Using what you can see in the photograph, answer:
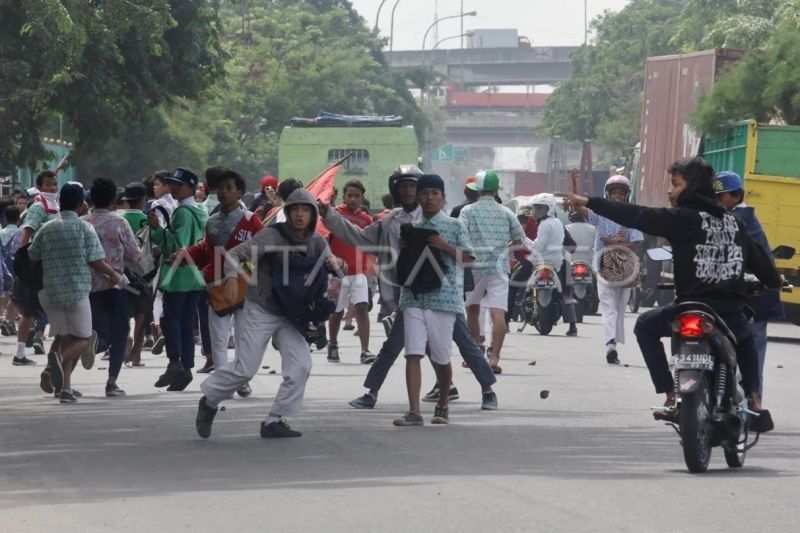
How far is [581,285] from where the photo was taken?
24.9m

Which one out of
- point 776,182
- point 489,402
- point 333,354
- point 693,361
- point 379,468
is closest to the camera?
point 693,361

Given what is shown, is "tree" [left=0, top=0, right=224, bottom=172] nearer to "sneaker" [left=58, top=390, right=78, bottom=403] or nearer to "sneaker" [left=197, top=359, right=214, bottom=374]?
"sneaker" [left=197, top=359, right=214, bottom=374]

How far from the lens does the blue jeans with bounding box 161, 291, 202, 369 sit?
44.5 ft

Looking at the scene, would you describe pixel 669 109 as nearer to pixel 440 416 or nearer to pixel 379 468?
→ pixel 440 416

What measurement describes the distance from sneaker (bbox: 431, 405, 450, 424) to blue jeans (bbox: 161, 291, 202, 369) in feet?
8.59

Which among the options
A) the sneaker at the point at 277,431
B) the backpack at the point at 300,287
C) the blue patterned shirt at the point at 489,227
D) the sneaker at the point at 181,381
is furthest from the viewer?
the blue patterned shirt at the point at 489,227

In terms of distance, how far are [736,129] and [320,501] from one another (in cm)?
1766

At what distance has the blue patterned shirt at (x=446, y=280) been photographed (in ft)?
37.8

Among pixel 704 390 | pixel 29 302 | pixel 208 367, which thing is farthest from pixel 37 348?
pixel 704 390

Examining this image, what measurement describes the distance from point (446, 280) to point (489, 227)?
142 inches

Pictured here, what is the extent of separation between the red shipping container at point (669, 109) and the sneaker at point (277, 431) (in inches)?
713

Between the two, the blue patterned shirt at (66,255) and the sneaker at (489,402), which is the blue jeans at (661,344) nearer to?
the sneaker at (489,402)

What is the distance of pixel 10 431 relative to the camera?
11.3 meters

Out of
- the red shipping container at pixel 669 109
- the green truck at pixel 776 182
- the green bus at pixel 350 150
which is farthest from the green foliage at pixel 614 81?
the green truck at pixel 776 182
